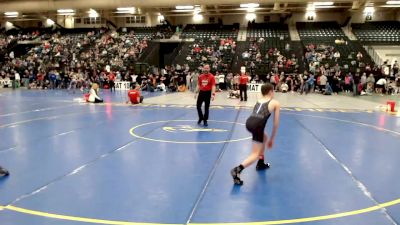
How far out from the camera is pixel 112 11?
131ft

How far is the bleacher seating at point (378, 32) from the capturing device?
3272cm

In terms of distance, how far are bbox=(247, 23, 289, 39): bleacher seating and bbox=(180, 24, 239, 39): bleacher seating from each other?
60.2 inches

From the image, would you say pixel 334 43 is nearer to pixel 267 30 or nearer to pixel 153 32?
pixel 267 30

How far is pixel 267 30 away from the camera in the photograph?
37094 millimetres

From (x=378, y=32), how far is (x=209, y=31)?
15.8 meters

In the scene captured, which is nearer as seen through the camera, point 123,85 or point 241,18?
point 123,85

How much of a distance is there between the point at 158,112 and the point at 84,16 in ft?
109

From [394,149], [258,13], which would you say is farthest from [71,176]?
[258,13]

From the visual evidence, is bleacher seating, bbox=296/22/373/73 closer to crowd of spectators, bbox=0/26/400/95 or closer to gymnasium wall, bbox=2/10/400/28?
crowd of spectators, bbox=0/26/400/95

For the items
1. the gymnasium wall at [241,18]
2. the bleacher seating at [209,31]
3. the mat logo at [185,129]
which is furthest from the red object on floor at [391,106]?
the gymnasium wall at [241,18]

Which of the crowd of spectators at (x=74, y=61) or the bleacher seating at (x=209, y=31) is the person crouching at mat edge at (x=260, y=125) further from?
the bleacher seating at (x=209, y=31)

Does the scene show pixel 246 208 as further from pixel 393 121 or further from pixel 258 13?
pixel 258 13

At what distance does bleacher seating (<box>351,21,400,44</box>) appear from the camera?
32719mm

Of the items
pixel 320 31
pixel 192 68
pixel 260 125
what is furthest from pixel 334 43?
pixel 260 125
